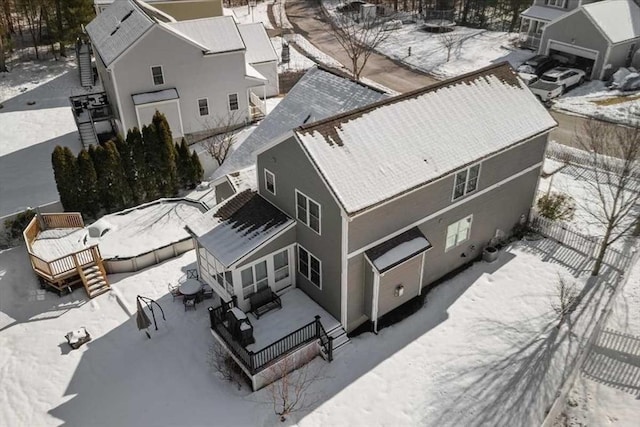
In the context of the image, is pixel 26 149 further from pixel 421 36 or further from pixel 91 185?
pixel 421 36

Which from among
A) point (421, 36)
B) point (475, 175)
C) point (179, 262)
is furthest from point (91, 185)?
point (421, 36)

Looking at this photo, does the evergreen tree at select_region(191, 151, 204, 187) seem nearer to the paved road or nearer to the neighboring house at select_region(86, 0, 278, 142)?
the neighboring house at select_region(86, 0, 278, 142)

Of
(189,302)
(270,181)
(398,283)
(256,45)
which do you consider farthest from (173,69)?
(398,283)

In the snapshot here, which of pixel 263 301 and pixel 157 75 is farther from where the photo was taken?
pixel 157 75

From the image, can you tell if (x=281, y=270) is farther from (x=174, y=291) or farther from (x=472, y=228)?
(x=472, y=228)

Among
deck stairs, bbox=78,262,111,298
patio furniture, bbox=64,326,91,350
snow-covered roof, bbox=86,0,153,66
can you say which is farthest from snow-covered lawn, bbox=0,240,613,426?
snow-covered roof, bbox=86,0,153,66
